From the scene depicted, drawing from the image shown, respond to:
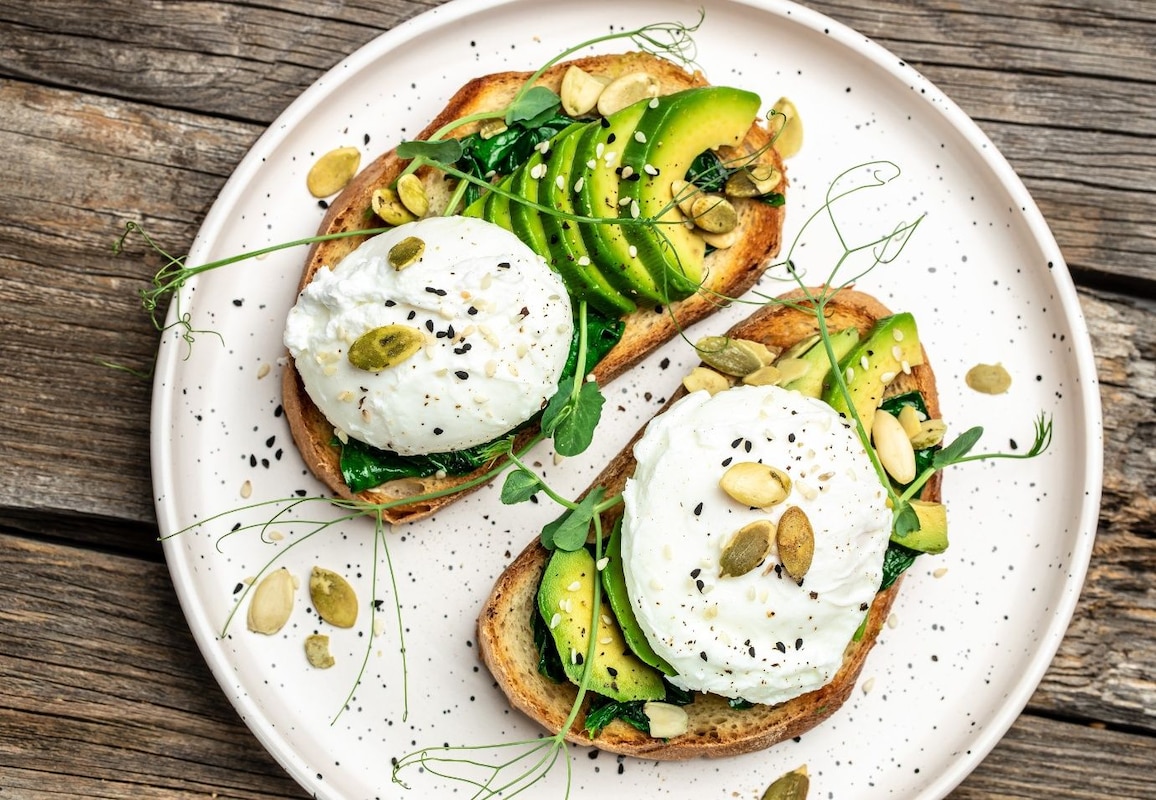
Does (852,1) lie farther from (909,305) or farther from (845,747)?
A: (845,747)

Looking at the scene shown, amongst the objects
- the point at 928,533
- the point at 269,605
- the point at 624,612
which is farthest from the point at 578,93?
the point at 269,605

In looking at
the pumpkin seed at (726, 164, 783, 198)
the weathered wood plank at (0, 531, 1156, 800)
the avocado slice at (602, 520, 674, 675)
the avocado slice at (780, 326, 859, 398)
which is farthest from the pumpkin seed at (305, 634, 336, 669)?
the pumpkin seed at (726, 164, 783, 198)

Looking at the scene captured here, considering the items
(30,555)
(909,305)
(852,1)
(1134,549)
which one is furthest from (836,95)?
(30,555)

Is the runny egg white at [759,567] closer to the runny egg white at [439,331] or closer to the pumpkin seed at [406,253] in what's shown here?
the runny egg white at [439,331]

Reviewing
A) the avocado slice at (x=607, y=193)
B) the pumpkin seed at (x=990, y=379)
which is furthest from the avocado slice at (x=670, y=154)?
the pumpkin seed at (x=990, y=379)

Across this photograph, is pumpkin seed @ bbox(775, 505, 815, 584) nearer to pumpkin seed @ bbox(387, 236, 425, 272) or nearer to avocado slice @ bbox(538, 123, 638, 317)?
avocado slice @ bbox(538, 123, 638, 317)

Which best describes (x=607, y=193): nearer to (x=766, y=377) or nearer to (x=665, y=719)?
(x=766, y=377)

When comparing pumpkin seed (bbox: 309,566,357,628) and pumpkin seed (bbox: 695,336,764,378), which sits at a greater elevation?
pumpkin seed (bbox: 695,336,764,378)
